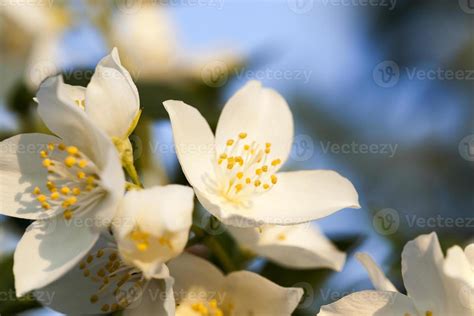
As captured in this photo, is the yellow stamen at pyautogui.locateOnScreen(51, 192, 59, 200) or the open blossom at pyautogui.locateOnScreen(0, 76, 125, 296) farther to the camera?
the yellow stamen at pyautogui.locateOnScreen(51, 192, 59, 200)

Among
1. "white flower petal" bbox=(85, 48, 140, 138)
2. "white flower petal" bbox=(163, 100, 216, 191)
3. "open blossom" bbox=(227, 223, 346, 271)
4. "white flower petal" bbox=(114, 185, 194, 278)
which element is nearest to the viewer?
"white flower petal" bbox=(114, 185, 194, 278)

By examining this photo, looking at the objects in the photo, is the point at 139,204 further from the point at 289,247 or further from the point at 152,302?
the point at 289,247

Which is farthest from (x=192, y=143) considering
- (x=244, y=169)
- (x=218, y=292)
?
(x=218, y=292)

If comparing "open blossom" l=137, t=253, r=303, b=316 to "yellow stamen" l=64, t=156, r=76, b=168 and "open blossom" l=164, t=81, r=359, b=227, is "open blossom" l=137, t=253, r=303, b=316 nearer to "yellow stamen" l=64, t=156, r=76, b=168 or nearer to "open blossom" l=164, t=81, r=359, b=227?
"open blossom" l=164, t=81, r=359, b=227

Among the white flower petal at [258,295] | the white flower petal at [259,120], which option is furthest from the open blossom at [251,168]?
the white flower petal at [258,295]

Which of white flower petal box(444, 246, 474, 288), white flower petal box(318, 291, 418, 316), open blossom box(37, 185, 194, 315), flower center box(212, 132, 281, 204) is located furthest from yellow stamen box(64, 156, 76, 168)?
white flower petal box(444, 246, 474, 288)

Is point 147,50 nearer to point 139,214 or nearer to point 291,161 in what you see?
point 291,161
